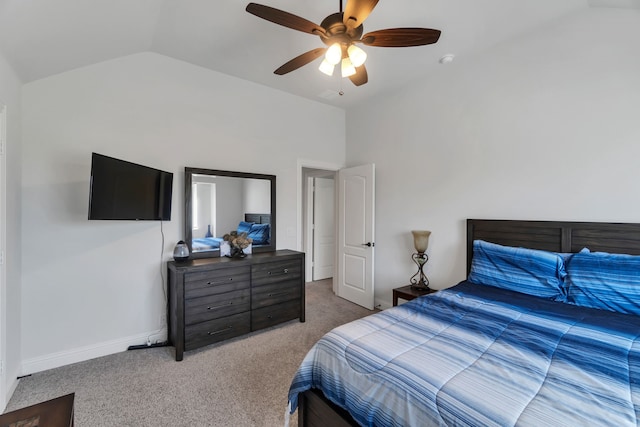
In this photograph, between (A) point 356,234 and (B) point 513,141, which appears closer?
(B) point 513,141

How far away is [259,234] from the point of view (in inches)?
138

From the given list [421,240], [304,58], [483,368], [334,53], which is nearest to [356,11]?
[334,53]

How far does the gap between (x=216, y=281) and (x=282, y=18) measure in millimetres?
2292

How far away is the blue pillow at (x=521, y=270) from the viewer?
84.1 inches

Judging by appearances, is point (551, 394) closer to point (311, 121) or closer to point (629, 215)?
point (629, 215)

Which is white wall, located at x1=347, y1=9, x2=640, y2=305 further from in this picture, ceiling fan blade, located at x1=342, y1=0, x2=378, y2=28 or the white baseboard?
the white baseboard

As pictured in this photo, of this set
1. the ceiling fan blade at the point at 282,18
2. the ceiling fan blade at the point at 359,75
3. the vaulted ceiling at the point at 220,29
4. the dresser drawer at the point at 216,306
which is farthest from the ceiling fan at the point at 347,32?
the dresser drawer at the point at 216,306

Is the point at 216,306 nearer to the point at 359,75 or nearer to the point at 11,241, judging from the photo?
the point at 11,241

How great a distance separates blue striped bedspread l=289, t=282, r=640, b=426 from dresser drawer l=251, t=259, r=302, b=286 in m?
1.61

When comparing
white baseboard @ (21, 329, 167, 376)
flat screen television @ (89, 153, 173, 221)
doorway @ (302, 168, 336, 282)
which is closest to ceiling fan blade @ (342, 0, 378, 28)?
flat screen television @ (89, 153, 173, 221)

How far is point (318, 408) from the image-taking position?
4.69ft

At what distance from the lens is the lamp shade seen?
3180mm

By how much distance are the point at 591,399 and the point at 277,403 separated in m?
1.76

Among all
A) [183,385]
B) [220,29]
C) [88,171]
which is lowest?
[183,385]
